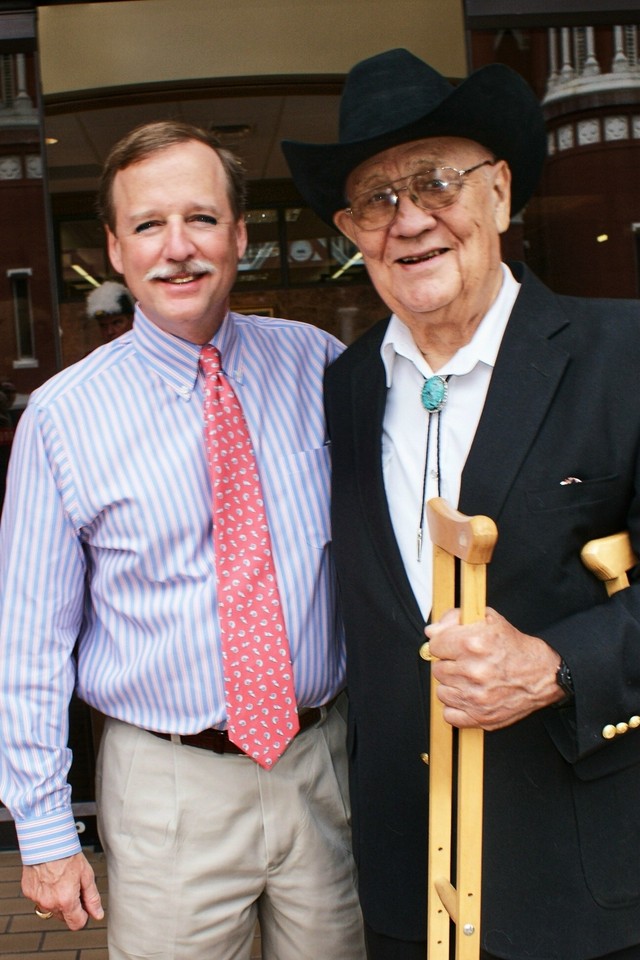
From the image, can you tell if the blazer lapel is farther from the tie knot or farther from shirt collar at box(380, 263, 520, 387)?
the tie knot

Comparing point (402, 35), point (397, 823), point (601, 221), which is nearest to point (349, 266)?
point (402, 35)

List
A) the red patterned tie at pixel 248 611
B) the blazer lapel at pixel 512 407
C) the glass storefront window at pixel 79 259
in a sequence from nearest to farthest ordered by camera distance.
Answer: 1. the blazer lapel at pixel 512 407
2. the red patterned tie at pixel 248 611
3. the glass storefront window at pixel 79 259

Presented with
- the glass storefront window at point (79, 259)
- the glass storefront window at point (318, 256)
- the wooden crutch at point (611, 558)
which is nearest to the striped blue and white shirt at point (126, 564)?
the wooden crutch at point (611, 558)

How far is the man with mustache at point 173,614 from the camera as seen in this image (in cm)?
192

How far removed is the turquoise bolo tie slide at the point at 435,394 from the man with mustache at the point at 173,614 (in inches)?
13.3

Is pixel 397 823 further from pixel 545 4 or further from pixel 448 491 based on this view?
pixel 545 4

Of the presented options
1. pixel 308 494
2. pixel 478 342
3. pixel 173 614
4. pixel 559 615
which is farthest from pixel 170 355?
pixel 559 615

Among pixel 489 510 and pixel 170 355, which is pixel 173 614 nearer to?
pixel 170 355

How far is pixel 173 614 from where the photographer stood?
6.25 ft

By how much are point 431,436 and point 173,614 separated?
60cm

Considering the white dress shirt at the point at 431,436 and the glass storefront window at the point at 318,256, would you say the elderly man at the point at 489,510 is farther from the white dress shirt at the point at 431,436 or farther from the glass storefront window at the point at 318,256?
the glass storefront window at the point at 318,256

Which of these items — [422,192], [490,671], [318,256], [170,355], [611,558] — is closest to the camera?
[490,671]

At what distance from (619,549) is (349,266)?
5.63m

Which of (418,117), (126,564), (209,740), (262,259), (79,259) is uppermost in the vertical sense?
(262,259)
